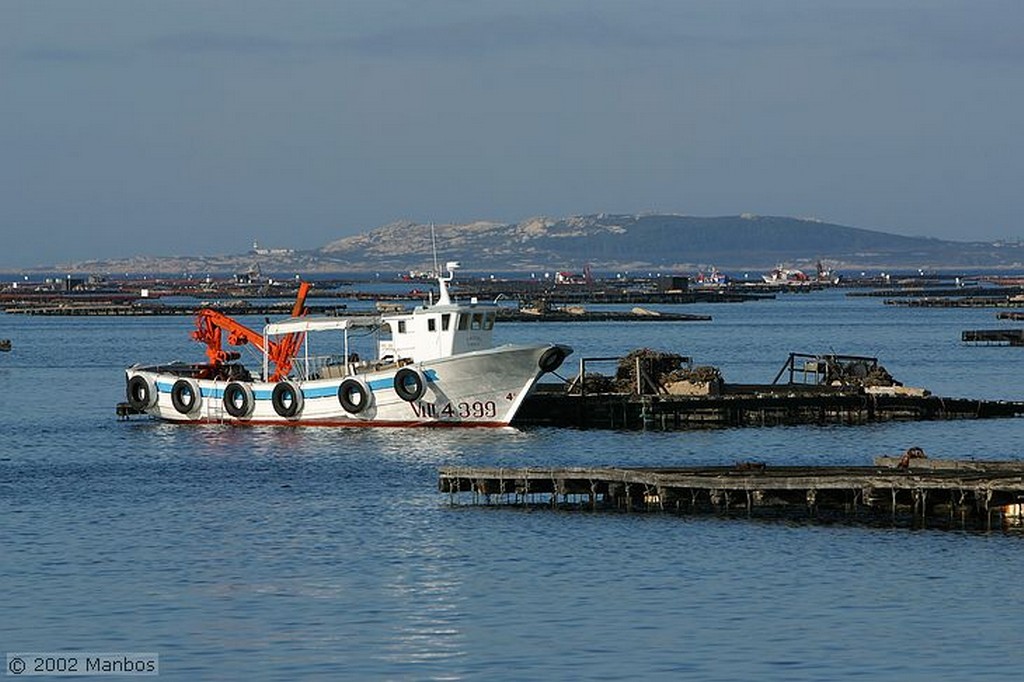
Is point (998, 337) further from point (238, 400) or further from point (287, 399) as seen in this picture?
point (287, 399)

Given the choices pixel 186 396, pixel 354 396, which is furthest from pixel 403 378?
pixel 186 396

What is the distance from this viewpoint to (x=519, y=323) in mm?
161625

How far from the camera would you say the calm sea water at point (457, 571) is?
3020 centimetres

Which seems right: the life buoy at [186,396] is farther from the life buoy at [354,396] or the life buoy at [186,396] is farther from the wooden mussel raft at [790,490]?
the wooden mussel raft at [790,490]

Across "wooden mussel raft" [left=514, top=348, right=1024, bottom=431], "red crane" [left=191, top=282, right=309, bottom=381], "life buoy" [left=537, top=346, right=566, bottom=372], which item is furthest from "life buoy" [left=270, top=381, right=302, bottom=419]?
"life buoy" [left=537, top=346, right=566, bottom=372]

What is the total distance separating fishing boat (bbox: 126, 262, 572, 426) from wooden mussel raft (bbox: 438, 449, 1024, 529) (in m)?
15.4

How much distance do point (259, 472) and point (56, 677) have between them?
25.7 meters

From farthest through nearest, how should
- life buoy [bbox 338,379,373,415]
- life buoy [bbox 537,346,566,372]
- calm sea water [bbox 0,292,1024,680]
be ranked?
life buoy [bbox 338,379,373,415]
life buoy [bbox 537,346,566,372]
calm sea water [bbox 0,292,1024,680]

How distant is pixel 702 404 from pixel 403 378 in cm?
1056

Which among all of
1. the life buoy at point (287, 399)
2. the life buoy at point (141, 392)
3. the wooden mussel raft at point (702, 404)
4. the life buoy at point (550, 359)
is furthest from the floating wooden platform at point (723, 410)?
the life buoy at point (141, 392)

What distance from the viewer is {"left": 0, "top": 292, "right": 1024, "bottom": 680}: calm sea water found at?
99.1ft

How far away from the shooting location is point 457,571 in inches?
1478

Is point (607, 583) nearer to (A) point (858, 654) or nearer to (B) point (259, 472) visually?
(A) point (858, 654)

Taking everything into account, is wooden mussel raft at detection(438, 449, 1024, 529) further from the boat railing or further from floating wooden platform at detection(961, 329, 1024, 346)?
floating wooden platform at detection(961, 329, 1024, 346)
